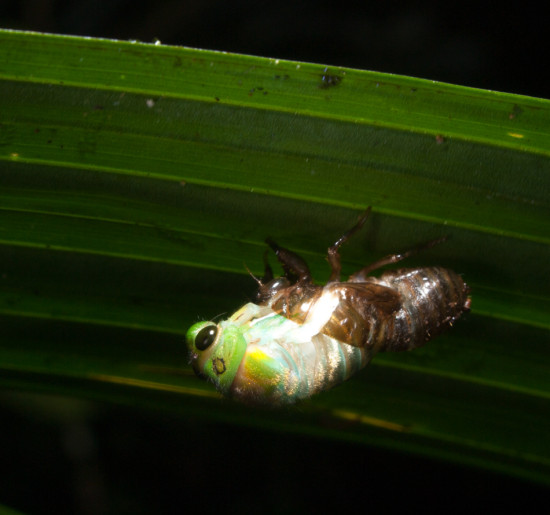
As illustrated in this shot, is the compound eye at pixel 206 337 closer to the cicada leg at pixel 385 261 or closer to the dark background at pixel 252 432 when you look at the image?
the cicada leg at pixel 385 261

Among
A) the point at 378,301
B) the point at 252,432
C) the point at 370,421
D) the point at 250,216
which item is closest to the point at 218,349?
the point at 250,216

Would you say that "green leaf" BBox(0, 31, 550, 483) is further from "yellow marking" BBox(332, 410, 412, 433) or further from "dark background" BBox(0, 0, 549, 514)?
"dark background" BBox(0, 0, 549, 514)

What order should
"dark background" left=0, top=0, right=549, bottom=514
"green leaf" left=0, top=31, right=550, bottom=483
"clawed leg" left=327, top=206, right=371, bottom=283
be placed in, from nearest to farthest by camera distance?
"green leaf" left=0, top=31, right=550, bottom=483 < "clawed leg" left=327, top=206, right=371, bottom=283 < "dark background" left=0, top=0, right=549, bottom=514

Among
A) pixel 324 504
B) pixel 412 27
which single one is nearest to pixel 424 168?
pixel 412 27

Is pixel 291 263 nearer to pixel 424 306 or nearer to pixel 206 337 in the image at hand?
pixel 206 337

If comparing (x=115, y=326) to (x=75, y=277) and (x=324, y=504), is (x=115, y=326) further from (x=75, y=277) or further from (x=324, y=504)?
(x=324, y=504)

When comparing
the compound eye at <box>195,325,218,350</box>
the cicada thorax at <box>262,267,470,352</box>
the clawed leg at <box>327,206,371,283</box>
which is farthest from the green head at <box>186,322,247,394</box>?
A: the clawed leg at <box>327,206,371,283</box>

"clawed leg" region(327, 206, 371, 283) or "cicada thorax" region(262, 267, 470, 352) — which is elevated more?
"clawed leg" region(327, 206, 371, 283)
